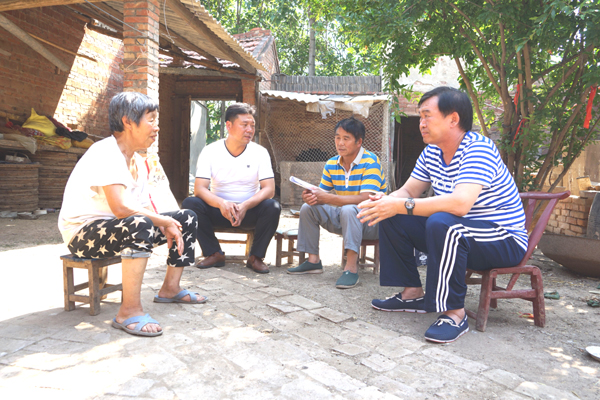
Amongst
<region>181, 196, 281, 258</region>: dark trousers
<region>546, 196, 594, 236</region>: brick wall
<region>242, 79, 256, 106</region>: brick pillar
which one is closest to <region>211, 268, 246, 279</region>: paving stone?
<region>181, 196, 281, 258</region>: dark trousers

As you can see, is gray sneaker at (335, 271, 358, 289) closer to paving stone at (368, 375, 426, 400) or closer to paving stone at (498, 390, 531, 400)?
paving stone at (368, 375, 426, 400)

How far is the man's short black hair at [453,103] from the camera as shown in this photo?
107 inches

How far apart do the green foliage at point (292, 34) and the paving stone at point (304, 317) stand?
16976 millimetres

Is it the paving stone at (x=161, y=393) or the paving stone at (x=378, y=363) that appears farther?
the paving stone at (x=378, y=363)

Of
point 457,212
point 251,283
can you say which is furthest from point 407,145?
point 457,212

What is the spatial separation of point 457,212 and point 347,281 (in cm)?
141

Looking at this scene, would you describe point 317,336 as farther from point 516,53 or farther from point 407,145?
point 407,145

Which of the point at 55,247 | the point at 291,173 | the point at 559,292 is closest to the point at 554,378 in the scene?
the point at 559,292

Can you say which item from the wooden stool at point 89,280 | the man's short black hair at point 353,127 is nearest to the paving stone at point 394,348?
the wooden stool at point 89,280

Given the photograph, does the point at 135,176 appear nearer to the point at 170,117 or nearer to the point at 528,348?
the point at 528,348

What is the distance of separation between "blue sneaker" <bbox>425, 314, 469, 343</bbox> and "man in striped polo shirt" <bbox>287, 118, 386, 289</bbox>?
124 cm

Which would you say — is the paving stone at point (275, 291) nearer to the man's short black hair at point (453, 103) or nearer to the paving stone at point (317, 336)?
the paving stone at point (317, 336)

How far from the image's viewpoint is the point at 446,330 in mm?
2566

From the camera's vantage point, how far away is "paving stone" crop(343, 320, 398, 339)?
2.64 m
